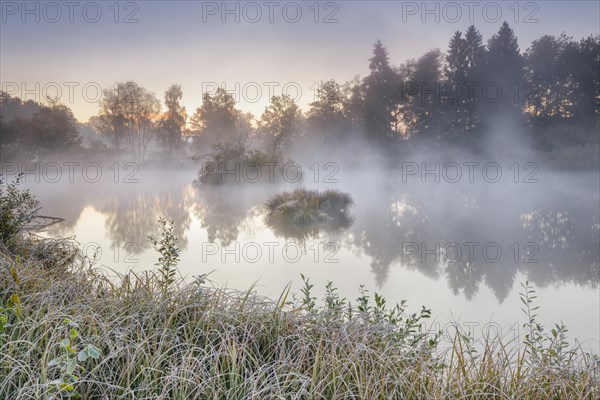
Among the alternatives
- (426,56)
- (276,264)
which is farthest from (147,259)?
(426,56)

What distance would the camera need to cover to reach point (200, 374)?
6.25ft

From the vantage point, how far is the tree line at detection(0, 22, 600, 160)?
25.3 metres

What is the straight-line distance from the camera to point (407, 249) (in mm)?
7598

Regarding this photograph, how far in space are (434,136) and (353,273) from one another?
24126 mm

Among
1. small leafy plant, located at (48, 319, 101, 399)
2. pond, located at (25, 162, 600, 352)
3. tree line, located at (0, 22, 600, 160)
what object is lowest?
pond, located at (25, 162, 600, 352)

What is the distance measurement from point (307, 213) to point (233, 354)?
858cm

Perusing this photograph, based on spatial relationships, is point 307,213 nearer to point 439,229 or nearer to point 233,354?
point 439,229

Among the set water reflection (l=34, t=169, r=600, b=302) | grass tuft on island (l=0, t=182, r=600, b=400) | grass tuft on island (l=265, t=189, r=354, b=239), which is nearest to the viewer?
grass tuft on island (l=0, t=182, r=600, b=400)

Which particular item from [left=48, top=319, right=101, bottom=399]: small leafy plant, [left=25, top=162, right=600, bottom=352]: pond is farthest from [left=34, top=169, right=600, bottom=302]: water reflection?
[left=48, top=319, right=101, bottom=399]: small leafy plant

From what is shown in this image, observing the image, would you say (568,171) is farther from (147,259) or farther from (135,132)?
(135,132)

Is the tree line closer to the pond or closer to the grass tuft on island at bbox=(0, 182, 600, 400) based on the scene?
the pond

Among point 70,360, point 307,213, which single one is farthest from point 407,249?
point 70,360

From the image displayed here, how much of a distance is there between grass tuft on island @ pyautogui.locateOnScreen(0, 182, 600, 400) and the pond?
0.34 m

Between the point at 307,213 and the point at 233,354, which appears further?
the point at 307,213
